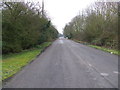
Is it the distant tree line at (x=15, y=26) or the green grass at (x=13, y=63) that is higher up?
the distant tree line at (x=15, y=26)

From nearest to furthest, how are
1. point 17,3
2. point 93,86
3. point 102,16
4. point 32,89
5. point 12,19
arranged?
point 32,89
point 93,86
point 12,19
point 17,3
point 102,16

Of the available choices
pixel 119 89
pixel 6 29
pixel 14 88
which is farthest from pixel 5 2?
pixel 119 89

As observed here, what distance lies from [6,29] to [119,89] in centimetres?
1556

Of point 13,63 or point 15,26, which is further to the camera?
point 15,26

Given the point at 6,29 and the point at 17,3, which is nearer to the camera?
the point at 6,29

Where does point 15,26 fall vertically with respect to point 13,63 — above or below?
above

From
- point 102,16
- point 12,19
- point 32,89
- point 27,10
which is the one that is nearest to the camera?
point 32,89

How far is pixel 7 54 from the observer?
19453 mm

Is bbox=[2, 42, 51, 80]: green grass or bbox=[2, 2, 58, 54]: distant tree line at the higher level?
bbox=[2, 2, 58, 54]: distant tree line

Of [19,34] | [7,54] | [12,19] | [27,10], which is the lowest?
[7,54]

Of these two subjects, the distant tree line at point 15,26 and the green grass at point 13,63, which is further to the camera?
the distant tree line at point 15,26

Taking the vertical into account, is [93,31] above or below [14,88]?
above

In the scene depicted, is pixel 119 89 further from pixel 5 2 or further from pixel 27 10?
pixel 27 10

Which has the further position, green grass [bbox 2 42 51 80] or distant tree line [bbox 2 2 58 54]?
distant tree line [bbox 2 2 58 54]
